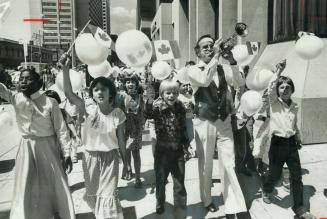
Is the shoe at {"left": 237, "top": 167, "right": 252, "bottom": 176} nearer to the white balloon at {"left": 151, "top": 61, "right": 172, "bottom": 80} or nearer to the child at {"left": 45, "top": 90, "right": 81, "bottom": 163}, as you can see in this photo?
the white balloon at {"left": 151, "top": 61, "right": 172, "bottom": 80}

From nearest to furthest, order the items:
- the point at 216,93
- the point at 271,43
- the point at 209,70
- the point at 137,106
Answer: the point at 209,70 → the point at 216,93 → the point at 137,106 → the point at 271,43

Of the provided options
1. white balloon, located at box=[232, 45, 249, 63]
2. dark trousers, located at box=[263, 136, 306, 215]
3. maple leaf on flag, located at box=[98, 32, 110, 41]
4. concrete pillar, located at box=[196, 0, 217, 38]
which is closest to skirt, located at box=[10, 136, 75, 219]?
maple leaf on flag, located at box=[98, 32, 110, 41]

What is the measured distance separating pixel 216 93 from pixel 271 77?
2.84 feet

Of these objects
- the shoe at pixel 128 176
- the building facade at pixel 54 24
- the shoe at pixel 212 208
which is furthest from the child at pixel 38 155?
the building facade at pixel 54 24

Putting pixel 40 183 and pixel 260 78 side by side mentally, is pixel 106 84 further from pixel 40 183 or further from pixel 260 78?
pixel 260 78

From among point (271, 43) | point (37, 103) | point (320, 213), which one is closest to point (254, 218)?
point (320, 213)

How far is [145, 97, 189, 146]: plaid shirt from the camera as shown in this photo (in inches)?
166

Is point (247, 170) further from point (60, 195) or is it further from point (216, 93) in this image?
point (60, 195)

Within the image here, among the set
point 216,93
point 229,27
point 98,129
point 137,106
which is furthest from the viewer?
point 229,27

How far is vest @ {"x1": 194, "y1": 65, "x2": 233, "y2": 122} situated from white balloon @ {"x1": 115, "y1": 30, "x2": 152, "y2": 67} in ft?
2.78

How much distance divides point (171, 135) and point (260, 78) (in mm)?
1514

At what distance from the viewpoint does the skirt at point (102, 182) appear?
3.67m

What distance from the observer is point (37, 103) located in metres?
3.80

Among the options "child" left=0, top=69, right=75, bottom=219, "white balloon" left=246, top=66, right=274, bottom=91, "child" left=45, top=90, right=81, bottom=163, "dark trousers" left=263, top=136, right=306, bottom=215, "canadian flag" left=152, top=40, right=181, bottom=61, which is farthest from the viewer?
"canadian flag" left=152, top=40, right=181, bottom=61
